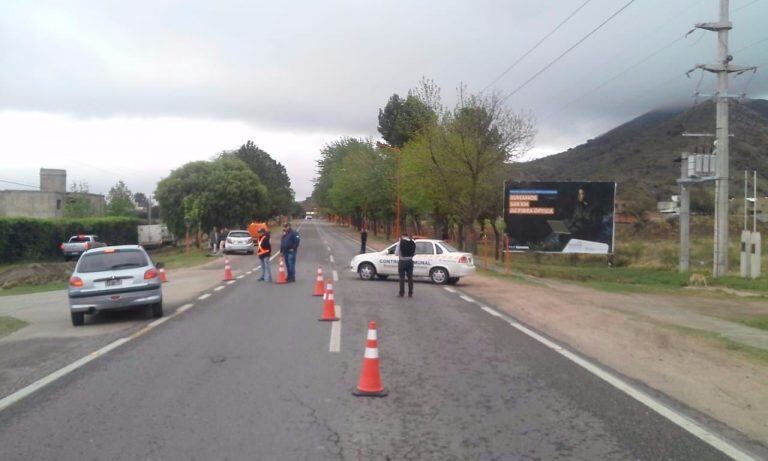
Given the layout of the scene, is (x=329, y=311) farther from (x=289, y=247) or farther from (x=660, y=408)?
(x=289, y=247)

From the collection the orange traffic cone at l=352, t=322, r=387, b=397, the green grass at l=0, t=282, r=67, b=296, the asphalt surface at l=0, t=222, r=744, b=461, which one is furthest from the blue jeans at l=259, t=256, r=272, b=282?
the orange traffic cone at l=352, t=322, r=387, b=397

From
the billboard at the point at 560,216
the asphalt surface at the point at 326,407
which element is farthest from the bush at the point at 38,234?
the asphalt surface at the point at 326,407

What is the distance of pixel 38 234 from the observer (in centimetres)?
4612

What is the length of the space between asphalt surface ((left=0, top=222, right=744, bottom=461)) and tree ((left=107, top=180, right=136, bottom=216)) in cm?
7319

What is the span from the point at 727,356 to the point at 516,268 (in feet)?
95.8

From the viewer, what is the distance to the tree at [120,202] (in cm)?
8156

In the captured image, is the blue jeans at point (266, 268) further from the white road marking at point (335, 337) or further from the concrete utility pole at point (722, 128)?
the concrete utility pole at point (722, 128)

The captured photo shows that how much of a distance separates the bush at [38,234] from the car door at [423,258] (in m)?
27.7

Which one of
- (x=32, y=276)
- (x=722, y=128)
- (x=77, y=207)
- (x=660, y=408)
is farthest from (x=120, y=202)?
(x=660, y=408)

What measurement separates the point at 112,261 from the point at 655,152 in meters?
86.7

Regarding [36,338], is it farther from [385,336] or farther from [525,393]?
[525,393]

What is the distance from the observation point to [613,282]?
3419cm

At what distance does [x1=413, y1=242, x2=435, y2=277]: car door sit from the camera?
83.8 feet

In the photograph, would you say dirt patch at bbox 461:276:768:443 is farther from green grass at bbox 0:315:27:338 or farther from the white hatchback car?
green grass at bbox 0:315:27:338
